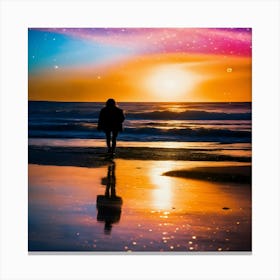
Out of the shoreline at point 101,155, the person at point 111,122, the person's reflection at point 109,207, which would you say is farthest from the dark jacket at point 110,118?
the person's reflection at point 109,207

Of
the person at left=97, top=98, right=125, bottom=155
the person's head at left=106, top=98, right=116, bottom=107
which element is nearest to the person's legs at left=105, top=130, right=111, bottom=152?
the person at left=97, top=98, right=125, bottom=155

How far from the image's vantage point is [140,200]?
20.6ft

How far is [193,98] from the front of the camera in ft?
20.8

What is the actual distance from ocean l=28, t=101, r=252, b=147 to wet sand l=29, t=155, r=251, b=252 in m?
0.14

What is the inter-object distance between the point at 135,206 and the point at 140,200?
7 cm

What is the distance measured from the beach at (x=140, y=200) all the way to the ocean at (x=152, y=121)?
0.38ft

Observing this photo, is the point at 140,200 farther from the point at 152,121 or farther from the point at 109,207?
the point at 152,121

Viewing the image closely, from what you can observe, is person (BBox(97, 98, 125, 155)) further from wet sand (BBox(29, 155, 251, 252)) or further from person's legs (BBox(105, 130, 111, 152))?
wet sand (BBox(29, 155, 251, 252))

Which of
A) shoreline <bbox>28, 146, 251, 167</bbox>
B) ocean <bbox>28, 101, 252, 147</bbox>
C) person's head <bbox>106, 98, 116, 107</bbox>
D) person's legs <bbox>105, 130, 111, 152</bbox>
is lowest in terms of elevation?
shoreline <bbox>28, 146, 251, 167</bbox>

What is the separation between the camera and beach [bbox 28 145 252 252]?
20.0ft
